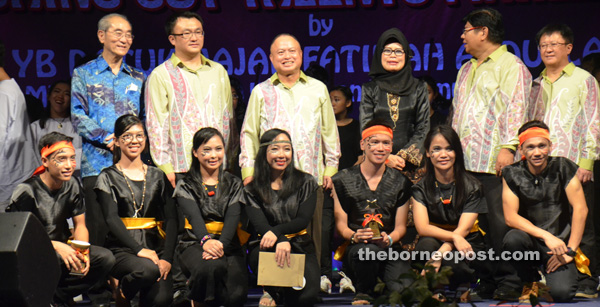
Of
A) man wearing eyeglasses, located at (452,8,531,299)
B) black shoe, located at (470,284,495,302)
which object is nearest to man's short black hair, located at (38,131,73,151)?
man wearing eyeglasses, located at (452,8,531,299)

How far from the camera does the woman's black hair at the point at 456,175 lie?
237 inches

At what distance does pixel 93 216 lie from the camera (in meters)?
6.27

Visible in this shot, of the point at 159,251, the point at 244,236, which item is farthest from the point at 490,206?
the point at 159,251

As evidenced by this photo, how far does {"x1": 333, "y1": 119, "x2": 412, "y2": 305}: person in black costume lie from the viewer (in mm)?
5965

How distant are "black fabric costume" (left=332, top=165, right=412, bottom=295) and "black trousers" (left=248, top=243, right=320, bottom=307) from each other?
262mm

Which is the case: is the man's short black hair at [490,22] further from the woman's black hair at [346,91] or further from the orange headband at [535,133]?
the woman's black hair at [346,91]

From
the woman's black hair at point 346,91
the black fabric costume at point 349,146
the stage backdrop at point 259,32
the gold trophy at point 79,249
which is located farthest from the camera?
the stage backdrop at point 259,32

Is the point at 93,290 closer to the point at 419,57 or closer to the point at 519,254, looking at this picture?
the point at 519,254

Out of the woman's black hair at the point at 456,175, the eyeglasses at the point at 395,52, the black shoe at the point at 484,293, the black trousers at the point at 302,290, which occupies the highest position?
the eyeglasses at the point at 395,52

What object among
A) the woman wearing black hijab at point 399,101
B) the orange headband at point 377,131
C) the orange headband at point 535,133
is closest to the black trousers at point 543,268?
the orange headband at point 535,133

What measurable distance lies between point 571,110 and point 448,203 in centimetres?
113

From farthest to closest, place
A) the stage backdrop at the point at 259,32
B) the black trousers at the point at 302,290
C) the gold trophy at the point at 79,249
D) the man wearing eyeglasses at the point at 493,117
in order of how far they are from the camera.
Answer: the stage backdrop at the point at 259,32, the man wearing eyeglasses at the point at 493,117, the black trousers at the point at 302,290, the gold trophy at the point at 79,249

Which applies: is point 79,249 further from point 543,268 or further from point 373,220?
point 543,268

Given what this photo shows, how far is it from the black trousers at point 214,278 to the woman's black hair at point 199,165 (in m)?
0.41
